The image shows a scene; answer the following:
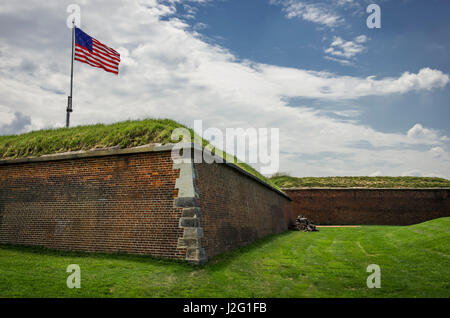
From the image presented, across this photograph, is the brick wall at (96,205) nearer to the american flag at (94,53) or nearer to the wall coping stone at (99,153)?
the wall coping stone at (99,153)

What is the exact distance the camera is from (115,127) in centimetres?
1112

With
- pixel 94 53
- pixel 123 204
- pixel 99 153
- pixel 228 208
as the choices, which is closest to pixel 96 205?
pixel 123 204

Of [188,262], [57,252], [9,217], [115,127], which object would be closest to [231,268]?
A: [188,262]

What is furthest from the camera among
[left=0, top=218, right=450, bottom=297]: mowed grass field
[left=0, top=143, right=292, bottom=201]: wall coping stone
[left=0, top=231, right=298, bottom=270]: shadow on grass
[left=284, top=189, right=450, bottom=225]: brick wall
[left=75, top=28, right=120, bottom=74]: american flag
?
[left=284, top=189, right=450, bottom=225]: brick wall

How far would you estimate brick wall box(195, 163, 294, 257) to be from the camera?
908 cm

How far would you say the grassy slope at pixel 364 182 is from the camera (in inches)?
1243

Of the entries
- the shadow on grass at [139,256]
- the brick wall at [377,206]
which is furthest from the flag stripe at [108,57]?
the brick wall at [377,206]

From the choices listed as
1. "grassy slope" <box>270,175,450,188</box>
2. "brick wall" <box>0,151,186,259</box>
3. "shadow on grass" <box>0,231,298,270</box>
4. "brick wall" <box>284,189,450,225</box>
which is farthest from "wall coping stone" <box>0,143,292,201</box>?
"grassy slope" <box>270,175,450,188</box>

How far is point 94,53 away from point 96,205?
907cm

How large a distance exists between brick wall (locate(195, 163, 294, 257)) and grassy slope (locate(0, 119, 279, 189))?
140 centimetres

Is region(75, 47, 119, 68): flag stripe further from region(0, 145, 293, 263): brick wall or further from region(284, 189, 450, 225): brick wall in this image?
region(284, 189, 450, 225): brick wall

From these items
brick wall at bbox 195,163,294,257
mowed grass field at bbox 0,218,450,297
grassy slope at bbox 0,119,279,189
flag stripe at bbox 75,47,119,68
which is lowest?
mowed grass field at bbox 0,218,450,297
